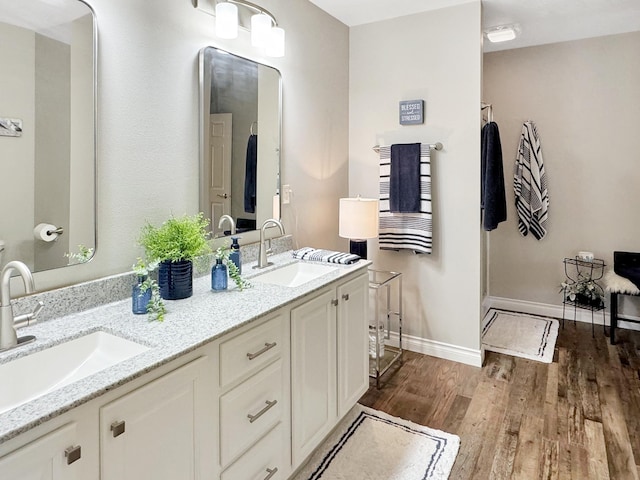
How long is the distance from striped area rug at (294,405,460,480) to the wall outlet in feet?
4.19

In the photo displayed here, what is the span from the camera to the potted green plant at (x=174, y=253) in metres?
1.58

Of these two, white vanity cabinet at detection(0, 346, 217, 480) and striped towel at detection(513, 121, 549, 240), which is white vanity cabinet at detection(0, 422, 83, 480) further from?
striped towel at detection(513, 121, 549, 240)

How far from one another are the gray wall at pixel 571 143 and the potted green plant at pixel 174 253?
3.41m

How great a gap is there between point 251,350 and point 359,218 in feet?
4.75

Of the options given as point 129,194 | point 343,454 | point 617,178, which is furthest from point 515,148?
point 129,194

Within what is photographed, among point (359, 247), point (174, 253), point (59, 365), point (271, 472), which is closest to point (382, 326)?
point (359, 247)

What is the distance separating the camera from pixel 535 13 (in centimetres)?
301

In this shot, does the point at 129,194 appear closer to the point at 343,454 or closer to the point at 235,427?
the point at 235,427

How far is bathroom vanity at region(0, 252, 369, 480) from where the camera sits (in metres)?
0.91

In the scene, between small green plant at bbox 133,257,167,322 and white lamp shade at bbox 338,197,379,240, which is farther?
white lamp shade at bbox 338,197,379,240

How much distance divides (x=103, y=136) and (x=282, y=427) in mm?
1283

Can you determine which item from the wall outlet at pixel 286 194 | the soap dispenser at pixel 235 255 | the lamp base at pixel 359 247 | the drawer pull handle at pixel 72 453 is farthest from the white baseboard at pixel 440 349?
the drawer pull handle at pixel 72 453

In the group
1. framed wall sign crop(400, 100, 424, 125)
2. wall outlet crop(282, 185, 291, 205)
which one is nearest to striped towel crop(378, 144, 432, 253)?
framed wall sign crop(400, 100, 424, 125)

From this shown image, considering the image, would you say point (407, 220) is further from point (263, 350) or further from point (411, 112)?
point (263, 350)
